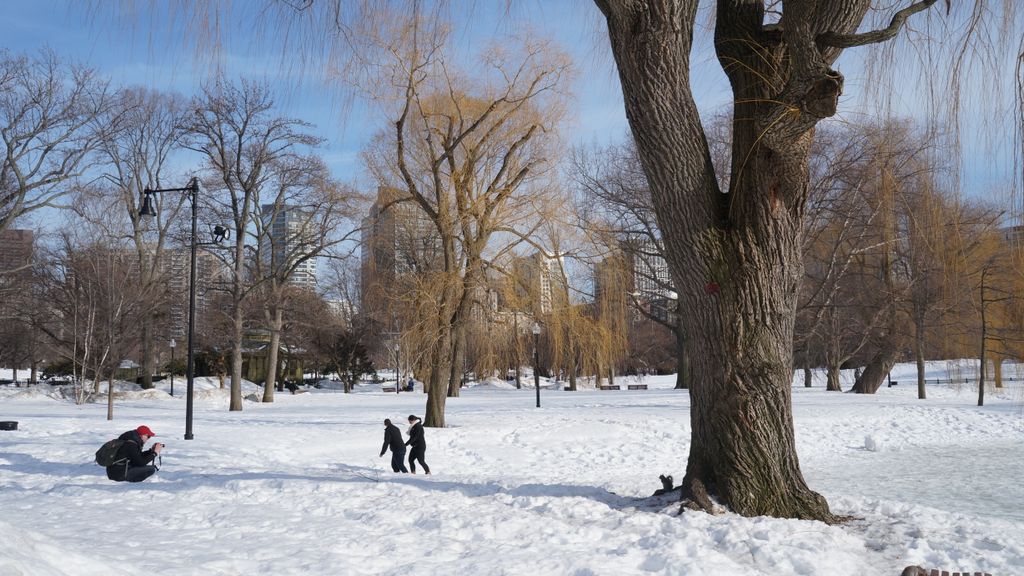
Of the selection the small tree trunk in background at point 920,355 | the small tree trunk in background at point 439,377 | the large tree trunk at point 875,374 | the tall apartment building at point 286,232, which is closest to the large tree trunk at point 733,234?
the small tree trunk in background at point 439,377

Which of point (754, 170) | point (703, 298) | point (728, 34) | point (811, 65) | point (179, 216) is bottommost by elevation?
point (703, 298)

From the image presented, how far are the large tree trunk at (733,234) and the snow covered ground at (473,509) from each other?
58cm

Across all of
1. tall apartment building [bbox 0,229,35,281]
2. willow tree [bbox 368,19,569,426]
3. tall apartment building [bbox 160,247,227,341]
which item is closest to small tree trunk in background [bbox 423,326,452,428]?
willow tree [bbox 368,19,569,426]

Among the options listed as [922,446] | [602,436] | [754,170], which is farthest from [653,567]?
[922,446]

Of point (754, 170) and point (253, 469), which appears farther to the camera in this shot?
point (253, 469)

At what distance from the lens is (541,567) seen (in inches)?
248

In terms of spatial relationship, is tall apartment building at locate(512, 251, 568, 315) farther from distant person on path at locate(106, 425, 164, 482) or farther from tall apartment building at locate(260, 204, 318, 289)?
tall apartment building at locate(260, 204, 318, 289)

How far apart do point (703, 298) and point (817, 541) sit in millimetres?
2380

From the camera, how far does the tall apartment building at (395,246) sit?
68.1 ft

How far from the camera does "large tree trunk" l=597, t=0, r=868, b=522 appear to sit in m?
7.34

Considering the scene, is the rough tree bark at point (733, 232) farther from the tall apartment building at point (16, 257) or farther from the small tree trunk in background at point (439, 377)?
the tall apartment building at point (16, 257)

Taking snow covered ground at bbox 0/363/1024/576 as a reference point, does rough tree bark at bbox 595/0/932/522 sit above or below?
above

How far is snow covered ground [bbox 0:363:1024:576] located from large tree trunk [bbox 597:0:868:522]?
0.58m

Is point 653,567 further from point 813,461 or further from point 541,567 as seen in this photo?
point 813,461
